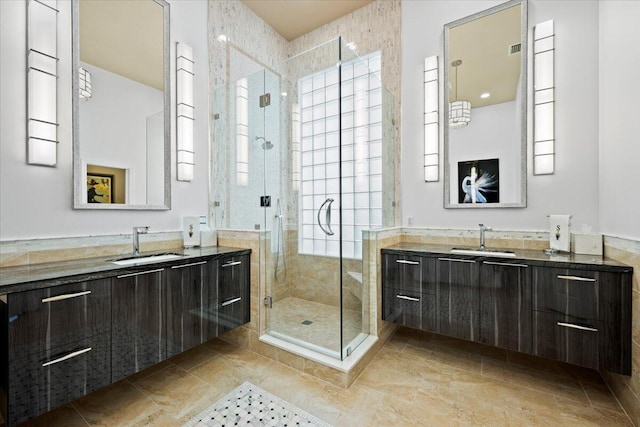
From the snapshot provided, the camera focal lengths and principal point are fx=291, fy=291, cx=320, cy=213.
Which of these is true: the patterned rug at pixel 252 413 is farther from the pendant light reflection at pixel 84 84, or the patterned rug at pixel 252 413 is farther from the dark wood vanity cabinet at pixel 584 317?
the pendant light reflection at pixel 84 84

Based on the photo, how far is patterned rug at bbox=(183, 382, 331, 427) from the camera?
165 cm

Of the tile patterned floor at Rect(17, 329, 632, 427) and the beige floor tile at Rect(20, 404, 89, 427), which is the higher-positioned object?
the beige floor tile at Rect(20, 404, 89, 427)

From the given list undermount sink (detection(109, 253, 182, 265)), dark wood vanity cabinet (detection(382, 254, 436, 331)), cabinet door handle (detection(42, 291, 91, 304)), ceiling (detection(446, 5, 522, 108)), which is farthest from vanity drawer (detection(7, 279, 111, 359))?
ceiling (detection(446, 5, 522, 108))

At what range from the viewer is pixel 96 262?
1.85m

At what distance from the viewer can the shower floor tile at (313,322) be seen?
2262 mm

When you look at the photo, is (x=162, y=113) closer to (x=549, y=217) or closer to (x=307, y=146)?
(x=307, y=146)

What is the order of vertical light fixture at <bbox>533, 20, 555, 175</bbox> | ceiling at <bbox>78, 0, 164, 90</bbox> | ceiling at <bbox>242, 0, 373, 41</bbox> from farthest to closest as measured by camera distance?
ceiling at <bbox>242, 0, 373, 41</bbox>, vertical light fixture at <bbox>533, 20, 555, 175</bbox>, ceiling at <bbox>78, 0, 164, 90</bbox>

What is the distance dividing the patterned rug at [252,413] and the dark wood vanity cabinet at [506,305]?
130 cm

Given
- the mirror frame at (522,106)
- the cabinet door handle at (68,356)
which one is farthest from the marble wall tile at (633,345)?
the cabinet door handle at (68,356)

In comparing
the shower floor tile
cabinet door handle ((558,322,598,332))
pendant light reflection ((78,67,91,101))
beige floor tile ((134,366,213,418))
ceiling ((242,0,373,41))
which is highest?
ceiling ((242,0,373,41))

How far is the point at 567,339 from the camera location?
1809 mm

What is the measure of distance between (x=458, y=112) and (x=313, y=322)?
2.30 meters

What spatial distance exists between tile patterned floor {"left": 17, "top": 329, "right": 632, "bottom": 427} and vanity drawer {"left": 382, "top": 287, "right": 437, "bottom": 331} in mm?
309

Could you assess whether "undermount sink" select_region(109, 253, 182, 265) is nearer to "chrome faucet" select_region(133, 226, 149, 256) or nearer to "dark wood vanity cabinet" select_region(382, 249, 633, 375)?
"chrome faucet" select_region(133, 226, 149, 256)
